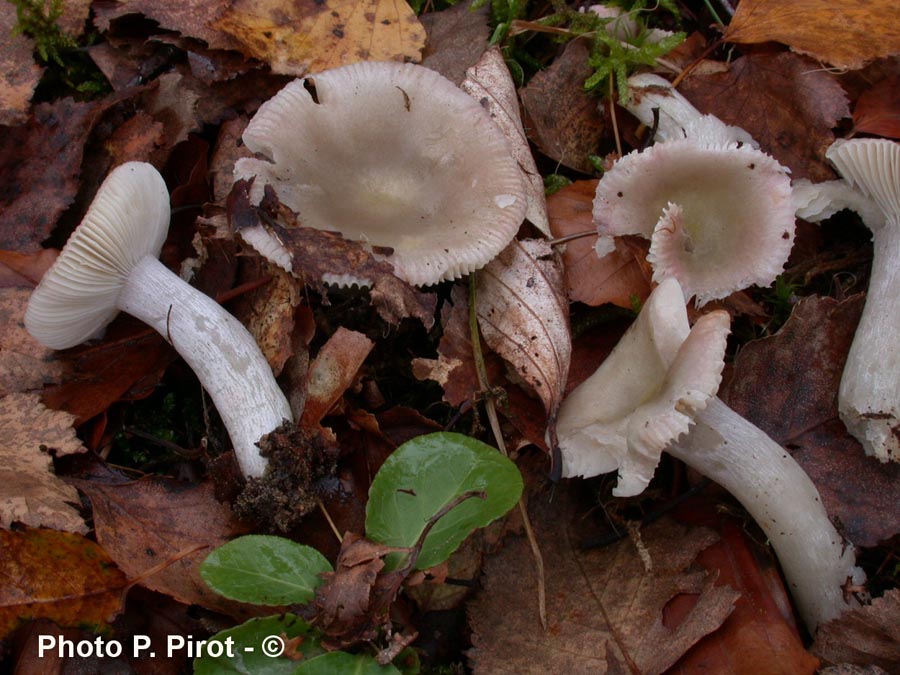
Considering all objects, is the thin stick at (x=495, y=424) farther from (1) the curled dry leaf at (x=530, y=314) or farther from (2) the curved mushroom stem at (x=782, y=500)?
(2) the curved mushroom stem at (x=782, y=500)

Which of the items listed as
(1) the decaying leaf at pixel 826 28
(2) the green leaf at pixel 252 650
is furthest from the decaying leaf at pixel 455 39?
(2) the green leaf at pixel 252 650

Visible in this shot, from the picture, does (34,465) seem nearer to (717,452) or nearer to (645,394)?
(645,394)

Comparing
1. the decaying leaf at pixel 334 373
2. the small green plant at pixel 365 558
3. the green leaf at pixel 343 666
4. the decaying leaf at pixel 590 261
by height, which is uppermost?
the decaying leaf at pixel 590 261

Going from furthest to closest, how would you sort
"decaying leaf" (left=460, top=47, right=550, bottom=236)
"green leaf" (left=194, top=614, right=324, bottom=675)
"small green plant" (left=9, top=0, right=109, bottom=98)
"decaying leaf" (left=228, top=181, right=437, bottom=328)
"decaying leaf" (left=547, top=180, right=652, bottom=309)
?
"small green plant" (left=9, top=0, right=109, bottom=98), "decaying leaf" (left=460, top=47, right=550, bottom=236), "decaying leaf" (left=547, top=180, right=652, bottom=309), "decaying leaf" (left=228, top=181, right=437, bottom=328), "green leaf" (left=194, top=614, right=324, bottom=675)

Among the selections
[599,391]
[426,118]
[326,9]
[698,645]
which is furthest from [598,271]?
[326,9]

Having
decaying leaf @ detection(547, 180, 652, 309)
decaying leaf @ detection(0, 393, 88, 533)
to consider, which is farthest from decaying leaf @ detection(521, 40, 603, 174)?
decaying leaf @ detection(0, 393, 88, 533)

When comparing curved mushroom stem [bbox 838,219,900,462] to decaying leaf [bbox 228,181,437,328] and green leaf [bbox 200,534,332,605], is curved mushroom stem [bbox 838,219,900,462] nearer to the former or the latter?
decaying leaf [bbox 228,181,437,328]
